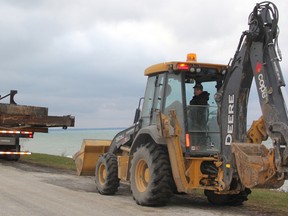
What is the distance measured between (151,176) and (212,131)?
1.50 metres

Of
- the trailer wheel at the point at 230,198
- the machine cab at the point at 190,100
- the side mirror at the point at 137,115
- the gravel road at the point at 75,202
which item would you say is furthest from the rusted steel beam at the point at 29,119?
the trailer wheel at the point at 230,198

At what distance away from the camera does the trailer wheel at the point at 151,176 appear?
865 cm

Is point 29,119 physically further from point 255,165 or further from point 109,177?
point 255,165

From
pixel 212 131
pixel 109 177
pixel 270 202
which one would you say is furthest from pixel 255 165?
pixel 109 177

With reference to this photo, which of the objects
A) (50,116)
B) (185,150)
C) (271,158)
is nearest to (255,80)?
(271,158)

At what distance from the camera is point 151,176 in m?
8.73

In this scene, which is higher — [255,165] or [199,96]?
[199,96]

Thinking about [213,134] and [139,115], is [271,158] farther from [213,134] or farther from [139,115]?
[139,115]

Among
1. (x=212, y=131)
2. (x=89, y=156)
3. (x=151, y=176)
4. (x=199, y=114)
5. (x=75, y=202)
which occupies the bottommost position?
(x=75, y=202)

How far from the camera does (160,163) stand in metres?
8.73

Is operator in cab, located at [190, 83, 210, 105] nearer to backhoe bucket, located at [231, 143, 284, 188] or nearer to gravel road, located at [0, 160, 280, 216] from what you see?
backhoe bucket, located at [231, 143, 284, 188]

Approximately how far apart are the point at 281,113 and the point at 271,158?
72 cm

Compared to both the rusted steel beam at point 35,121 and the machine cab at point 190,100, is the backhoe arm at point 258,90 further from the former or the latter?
the rusted steel beam at point 35,121

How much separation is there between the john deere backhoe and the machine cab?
0.06 feet
